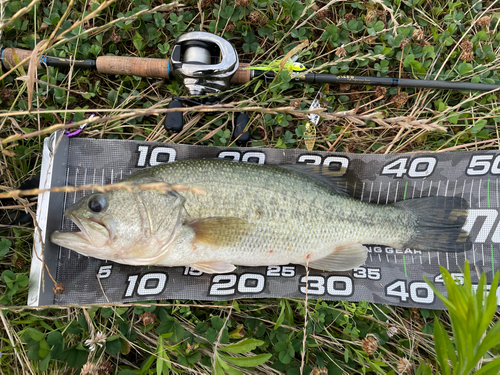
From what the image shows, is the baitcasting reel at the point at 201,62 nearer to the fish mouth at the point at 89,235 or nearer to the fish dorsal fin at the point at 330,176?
the fish dorsal fin at the point at 330,176

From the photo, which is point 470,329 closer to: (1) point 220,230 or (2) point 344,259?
(2) point 344,259

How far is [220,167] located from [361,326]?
5.89 ft

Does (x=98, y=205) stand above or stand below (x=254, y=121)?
below

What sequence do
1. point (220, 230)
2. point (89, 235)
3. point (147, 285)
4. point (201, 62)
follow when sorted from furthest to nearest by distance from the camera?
1. point (147, 285)
2. point (201, 62)
3. point (220, 230)
4. point (89, 235)

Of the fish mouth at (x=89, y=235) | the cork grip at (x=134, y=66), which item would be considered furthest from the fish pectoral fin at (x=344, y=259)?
the cork grip at (x=134, y=66)

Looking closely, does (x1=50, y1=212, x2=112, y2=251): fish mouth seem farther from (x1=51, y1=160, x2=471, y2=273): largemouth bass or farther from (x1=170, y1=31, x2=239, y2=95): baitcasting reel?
(x1=170, y1=31, x2=239, y2=95): baitcasting reel

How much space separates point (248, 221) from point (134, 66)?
5.50ft

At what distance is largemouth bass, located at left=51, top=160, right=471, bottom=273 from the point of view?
2217mm

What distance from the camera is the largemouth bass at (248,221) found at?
7.27 feet

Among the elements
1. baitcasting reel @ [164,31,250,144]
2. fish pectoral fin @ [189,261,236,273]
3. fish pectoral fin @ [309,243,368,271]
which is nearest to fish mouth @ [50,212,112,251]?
fish pectoral fin @ [189,261,236,273]

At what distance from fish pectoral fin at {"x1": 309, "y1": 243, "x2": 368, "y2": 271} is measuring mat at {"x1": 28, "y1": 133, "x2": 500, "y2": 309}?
16 centimetres

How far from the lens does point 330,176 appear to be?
280 cm

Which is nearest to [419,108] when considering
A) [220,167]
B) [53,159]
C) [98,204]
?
[220,167]

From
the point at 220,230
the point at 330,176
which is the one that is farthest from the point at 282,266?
the point at 330,176
